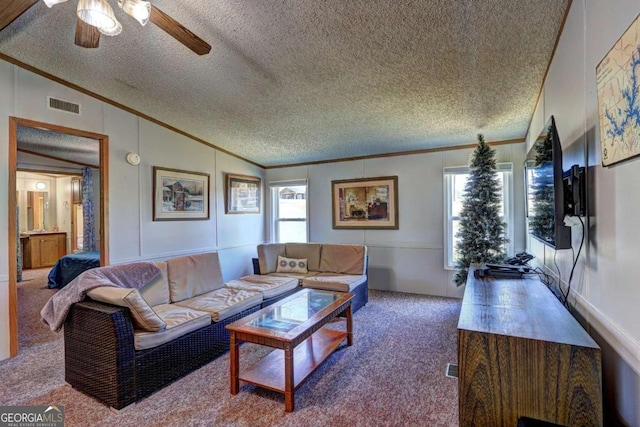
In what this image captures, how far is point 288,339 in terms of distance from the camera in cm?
207

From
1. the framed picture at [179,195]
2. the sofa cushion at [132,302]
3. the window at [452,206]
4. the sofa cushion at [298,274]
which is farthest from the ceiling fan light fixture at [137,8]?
the window at [452,206]

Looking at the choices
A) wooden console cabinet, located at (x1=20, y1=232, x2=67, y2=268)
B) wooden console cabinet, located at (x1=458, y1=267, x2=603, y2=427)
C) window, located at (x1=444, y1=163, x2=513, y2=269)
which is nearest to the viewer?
wooden console cabinet, located at (x1=458, y1=267, x2=603, y2=427)

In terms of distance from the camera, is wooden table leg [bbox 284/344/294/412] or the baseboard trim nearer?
the baseboard trim

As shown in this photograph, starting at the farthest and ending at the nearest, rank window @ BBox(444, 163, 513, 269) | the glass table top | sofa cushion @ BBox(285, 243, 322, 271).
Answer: sofa cushion @ BBox(285, 243, 322, 271), window @ BBox(444, 163, 513, 269), the glass table top

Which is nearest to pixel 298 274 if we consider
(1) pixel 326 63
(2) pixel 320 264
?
(2) pixel 320 264

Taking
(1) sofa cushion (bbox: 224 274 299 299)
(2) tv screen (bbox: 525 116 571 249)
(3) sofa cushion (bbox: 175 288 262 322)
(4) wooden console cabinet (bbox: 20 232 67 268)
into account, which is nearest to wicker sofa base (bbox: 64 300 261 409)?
(3) sofa cushion (bbox: 175 288 262 322)

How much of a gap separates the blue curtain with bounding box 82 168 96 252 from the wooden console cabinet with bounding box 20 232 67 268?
1.61 m

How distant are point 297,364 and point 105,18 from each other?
2.61m

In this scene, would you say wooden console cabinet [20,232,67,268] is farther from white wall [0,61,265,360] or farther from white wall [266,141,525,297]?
white wall [266,141,525,297]

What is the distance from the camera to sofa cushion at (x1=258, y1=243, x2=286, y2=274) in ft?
15.4

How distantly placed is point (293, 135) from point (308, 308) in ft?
8.54

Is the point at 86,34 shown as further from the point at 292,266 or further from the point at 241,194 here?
the point at 241,194

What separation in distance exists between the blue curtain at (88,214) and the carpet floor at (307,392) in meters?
3.78

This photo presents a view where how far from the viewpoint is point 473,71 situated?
8.77 feet
